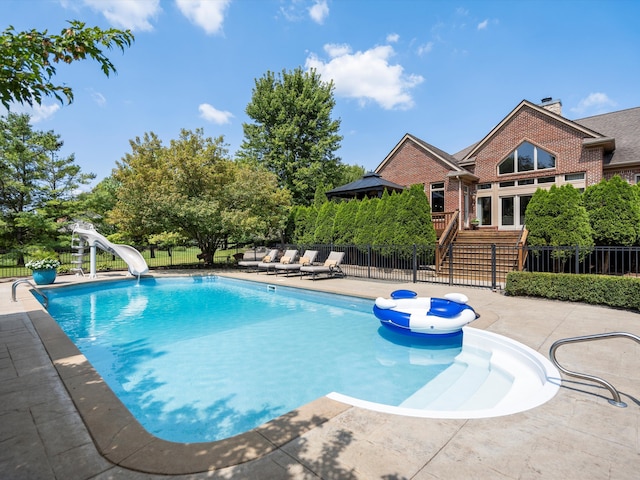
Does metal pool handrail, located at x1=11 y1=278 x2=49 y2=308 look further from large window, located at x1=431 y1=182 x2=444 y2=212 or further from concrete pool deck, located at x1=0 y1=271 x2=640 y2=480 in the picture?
large window, located at x1=431 y1=182 x2=444 y2=212

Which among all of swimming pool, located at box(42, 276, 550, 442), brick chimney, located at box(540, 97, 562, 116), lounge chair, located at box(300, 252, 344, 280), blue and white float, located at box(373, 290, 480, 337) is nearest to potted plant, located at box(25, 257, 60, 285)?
swimming pool, located at box(42, 276, 550, 442)

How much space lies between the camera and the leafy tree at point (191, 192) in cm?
1656

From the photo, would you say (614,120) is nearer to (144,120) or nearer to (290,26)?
(290,26)

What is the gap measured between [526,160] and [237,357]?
19.1 m

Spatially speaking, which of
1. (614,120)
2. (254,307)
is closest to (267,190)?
(254,307)

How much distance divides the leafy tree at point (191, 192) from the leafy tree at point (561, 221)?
13022 mm

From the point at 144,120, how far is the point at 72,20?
18.9 metres

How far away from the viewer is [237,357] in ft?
19.6

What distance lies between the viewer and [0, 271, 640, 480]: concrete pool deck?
223cm

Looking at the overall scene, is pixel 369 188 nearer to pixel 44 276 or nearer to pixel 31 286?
pixel 44 276

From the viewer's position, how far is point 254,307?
401 inches

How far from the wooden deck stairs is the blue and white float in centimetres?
558

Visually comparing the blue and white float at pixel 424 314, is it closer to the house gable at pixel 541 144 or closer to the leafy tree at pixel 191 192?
the leafy tree at pixel 191 192

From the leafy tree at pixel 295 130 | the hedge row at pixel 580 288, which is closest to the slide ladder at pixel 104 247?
the hedge row at pixel 580 288
